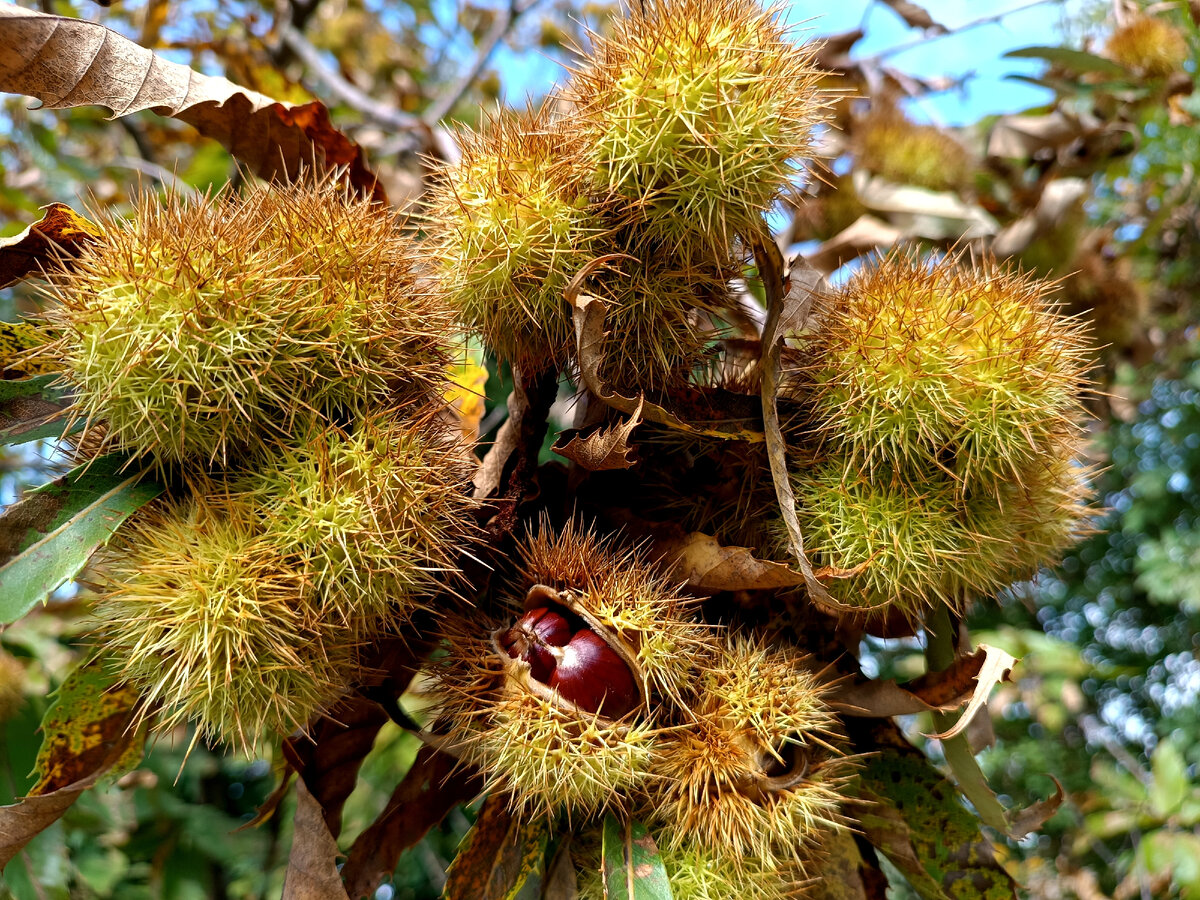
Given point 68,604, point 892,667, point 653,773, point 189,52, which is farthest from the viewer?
point 189,52

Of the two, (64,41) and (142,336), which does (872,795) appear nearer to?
(142,336)

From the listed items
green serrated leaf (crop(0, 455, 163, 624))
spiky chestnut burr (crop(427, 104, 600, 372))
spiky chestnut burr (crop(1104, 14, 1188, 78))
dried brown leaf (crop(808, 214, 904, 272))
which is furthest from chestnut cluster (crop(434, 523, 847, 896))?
spiky chestnut burr (crop(1104, 14, 1188, 78))

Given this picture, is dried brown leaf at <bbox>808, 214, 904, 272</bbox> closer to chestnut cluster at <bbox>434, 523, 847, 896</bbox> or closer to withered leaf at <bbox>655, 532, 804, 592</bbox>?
withered leaf at <bbox>655, 532, 804, 592</bbox>

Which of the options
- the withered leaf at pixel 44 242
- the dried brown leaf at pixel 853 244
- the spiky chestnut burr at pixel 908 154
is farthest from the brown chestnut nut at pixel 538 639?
the spiky chestnut burr at pixel 908 154

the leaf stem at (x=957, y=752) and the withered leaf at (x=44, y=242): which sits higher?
the withered leaf at (x=44, y=242)

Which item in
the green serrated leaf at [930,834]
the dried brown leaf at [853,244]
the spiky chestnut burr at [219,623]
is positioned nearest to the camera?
the spiky chestnut burr at [219,623]

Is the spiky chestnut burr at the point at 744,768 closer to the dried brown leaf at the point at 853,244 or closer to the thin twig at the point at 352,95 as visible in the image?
the dried brown leaf at the point at 853,244

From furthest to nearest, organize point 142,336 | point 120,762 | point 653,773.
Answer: point 120,762 < point 653,773 < point 142,336

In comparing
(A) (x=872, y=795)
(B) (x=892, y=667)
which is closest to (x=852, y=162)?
(B) (x=892, y=667)
